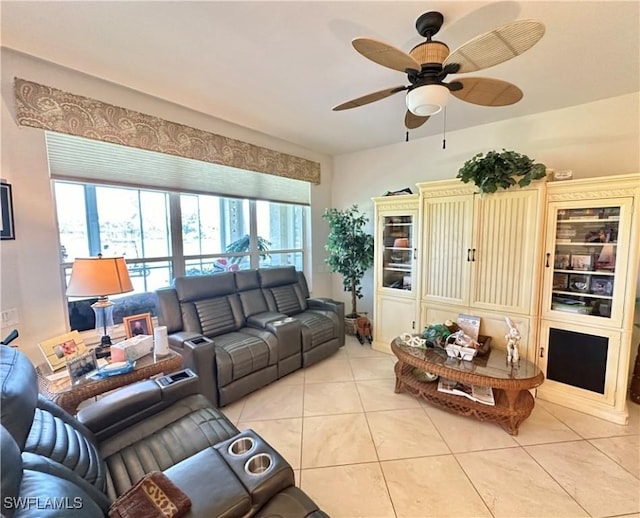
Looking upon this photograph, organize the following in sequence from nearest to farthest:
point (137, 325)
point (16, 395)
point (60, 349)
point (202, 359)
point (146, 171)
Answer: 1. point (16, 395)
2. point (60, 349)
3. point (137, 325)
4. point (202, 359)
5. point (146, 171)

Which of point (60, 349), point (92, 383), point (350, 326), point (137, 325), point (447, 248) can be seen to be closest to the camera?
point (92, 383)

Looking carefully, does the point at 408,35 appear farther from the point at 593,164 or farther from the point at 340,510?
the point at 340,510

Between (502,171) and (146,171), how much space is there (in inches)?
127

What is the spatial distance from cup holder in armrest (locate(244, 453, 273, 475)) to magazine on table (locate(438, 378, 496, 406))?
5.61ft

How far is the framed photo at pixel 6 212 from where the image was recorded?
1.89 meters

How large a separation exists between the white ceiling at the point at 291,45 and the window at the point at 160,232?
96 centimetres

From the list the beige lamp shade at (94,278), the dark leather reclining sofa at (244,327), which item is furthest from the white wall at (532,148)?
the beige lamp shade at (94,278)

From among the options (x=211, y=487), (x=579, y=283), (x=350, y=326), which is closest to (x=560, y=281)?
(x=579, y=283)

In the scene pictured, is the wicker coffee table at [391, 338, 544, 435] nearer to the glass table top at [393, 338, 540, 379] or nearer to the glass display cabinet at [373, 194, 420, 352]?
the glass table top at [393, 338, 540, 379]

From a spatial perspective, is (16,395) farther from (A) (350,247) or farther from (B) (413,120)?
(A) (350,247)

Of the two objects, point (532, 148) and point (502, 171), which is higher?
point (532, 148)

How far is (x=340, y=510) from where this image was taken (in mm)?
1579

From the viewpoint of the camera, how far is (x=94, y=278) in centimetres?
193

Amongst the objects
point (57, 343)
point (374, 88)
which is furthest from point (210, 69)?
point (57, 343)
